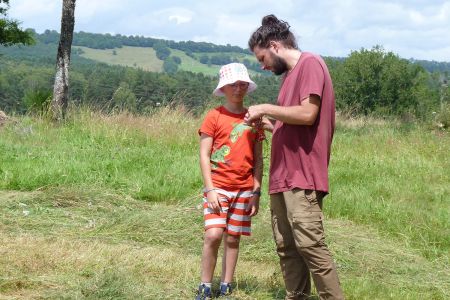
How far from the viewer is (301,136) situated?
376 cm

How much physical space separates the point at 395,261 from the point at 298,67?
2.60m

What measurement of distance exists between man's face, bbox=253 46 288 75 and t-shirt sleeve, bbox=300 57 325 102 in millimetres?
185

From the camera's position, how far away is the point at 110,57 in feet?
447

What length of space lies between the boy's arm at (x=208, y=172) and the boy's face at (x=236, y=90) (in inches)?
11.7

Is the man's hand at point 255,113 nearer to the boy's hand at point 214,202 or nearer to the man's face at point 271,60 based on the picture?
the man's face at point 271,60

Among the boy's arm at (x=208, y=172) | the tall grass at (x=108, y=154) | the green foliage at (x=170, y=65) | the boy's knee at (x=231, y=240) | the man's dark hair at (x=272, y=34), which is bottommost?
the green foliage at (x=170, y=65)

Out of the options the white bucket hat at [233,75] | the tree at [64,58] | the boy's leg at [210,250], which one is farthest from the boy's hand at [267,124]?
the tree at [64,58]

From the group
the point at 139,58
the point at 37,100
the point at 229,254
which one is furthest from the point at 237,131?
the point at 139,58

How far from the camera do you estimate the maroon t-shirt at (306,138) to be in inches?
146

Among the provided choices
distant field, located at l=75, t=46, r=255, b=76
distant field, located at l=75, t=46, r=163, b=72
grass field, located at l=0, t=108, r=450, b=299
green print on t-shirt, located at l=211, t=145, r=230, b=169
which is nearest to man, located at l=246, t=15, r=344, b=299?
green print on t-shirt, located at l=211, t=145, r=230, b=169

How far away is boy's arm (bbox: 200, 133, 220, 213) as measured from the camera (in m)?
4.15

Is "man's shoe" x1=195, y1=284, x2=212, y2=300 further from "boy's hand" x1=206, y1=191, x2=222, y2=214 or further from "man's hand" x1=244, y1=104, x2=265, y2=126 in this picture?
"man's hand" x1=244, y1=104, x2=265, y2=126

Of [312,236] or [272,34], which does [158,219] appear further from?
[272,34]

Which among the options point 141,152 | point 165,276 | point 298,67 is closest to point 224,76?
point 298,67
